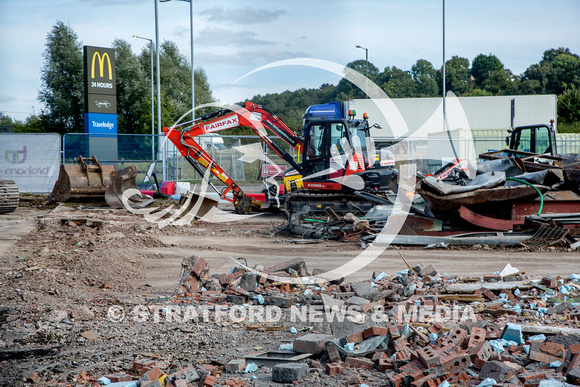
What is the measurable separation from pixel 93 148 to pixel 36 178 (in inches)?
89.9

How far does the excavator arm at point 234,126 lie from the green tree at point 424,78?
4611cm

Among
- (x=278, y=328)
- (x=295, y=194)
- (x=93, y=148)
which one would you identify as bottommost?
(x=278, y=328)

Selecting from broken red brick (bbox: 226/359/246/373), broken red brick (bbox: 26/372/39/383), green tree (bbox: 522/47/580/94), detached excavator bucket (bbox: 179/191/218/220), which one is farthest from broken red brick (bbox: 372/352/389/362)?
green tree (bbox: 522/47/580/94)

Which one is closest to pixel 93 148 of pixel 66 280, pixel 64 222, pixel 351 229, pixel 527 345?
pixel 64 222

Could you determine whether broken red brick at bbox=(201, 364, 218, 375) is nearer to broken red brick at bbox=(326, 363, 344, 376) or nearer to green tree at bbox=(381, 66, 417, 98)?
broken red brick at bbox=(326, 363, 344, 376)

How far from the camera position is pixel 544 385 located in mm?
3664

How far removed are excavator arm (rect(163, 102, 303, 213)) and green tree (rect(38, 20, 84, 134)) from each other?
29241 millimetres

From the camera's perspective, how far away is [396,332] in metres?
4.78

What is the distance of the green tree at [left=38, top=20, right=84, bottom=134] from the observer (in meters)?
41.4

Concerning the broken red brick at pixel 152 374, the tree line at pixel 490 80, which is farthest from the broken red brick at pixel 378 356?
the tree line at pixel 490 80

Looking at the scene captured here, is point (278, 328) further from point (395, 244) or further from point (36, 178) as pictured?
point (36, 178)

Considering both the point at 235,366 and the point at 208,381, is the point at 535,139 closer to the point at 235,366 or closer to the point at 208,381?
the point at 235,366

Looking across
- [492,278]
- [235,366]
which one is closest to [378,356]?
[235,366]

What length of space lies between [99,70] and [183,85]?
3046 centimetres
